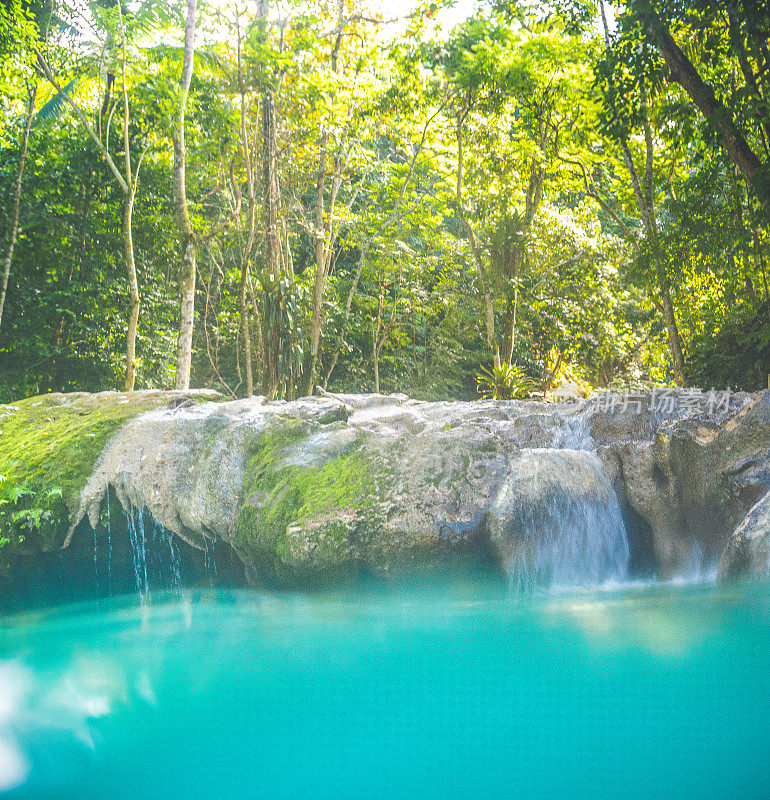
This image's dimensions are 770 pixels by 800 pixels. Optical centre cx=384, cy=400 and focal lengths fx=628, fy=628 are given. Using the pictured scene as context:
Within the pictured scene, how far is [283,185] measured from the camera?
12.4 m

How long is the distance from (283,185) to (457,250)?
4362mm

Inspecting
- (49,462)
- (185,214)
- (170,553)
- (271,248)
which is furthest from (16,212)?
(170,553)

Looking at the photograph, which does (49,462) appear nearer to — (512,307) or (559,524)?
(559,524)

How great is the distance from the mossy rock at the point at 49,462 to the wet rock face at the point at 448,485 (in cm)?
19

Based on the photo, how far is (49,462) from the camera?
602 cm

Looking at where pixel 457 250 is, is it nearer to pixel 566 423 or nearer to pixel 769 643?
pixel 566 423

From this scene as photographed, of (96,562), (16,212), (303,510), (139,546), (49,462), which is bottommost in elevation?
(96,562)

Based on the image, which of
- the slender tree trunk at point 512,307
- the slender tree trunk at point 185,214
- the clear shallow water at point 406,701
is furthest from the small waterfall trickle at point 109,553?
the slender tree trunk at point 512,307

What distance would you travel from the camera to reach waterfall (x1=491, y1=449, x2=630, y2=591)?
5164 millimetres

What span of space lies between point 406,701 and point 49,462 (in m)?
4.46

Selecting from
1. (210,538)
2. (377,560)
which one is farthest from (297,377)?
(377,560)

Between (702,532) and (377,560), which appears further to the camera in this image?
(702,532)

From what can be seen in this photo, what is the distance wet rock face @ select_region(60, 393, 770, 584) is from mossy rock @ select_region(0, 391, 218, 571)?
19cm

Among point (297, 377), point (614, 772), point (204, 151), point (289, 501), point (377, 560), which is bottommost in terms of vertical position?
point (614, 772)
